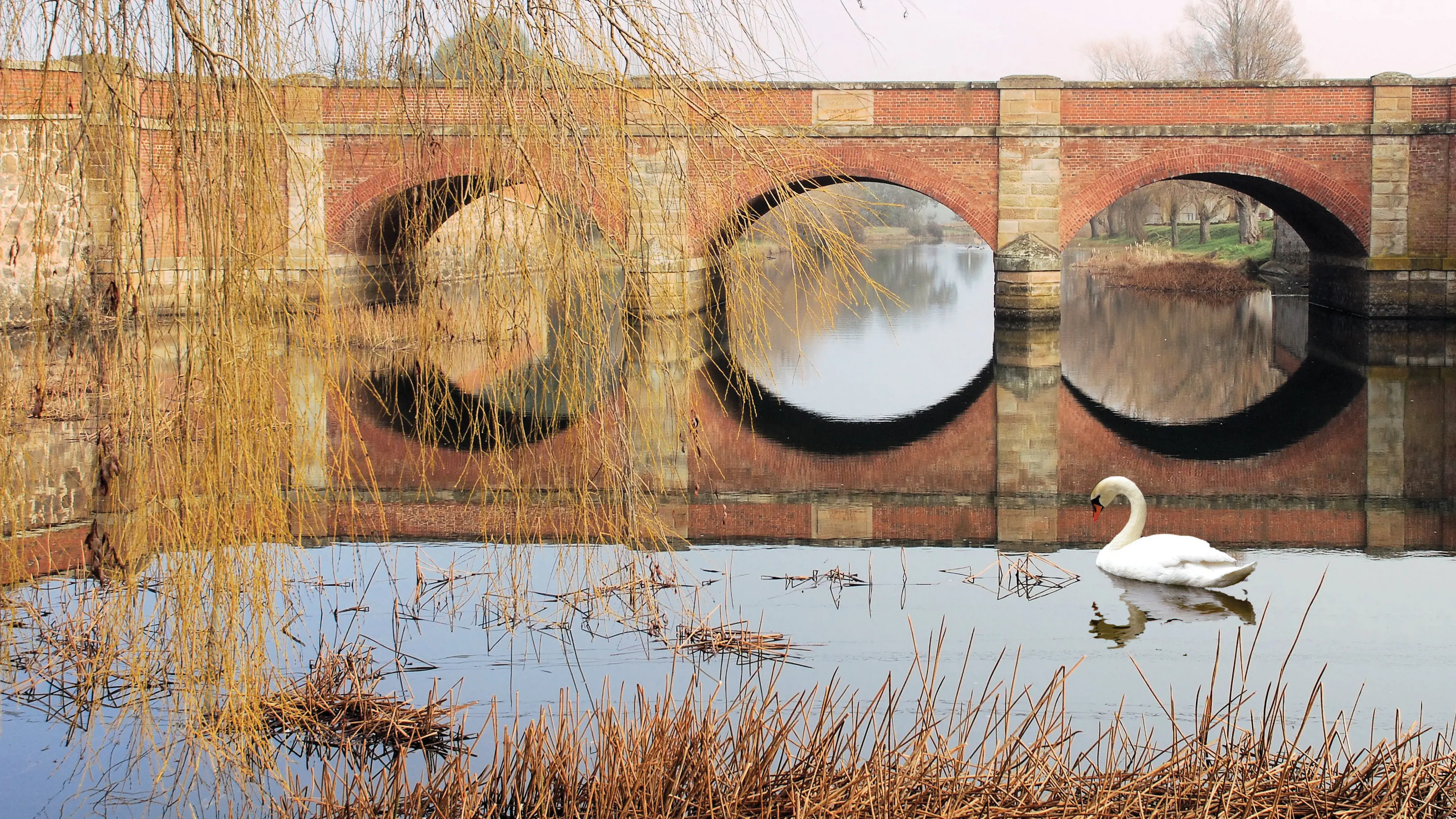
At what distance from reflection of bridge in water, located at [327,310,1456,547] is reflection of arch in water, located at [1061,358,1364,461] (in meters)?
0.03

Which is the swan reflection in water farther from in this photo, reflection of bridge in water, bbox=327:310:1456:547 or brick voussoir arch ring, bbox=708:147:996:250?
brick voussoir arch ring, bbox=708:147:996:250

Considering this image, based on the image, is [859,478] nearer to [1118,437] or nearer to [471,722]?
[1118,437]

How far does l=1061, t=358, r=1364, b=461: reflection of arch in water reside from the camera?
11250 millimetres

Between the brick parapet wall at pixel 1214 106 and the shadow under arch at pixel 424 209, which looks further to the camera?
the brick parapet wall at pixel 1214 106

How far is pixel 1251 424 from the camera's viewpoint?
495 inches

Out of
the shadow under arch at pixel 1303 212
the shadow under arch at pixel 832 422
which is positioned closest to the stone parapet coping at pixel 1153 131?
the shadow under arch at pixel 1303 212

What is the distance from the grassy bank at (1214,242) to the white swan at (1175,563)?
27.2m

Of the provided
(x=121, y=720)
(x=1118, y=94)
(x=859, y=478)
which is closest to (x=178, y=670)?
(x=121, y=720)

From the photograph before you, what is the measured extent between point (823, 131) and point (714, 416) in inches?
305

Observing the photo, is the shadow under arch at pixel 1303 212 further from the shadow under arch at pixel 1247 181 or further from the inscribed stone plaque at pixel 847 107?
the inscribed stone plaque at pixel 847 107

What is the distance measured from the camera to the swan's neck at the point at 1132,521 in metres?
7.53

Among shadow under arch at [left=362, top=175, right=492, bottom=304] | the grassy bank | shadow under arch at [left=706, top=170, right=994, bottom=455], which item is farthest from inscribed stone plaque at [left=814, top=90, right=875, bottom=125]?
shadow under arch at [left=362, top=175, right=492, bottom=304]

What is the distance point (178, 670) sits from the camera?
11.1 ft

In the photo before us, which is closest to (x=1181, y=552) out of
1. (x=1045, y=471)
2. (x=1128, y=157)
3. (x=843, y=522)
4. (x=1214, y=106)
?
(x=843, y=522)
